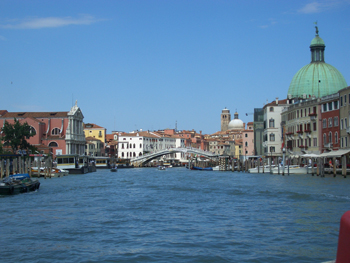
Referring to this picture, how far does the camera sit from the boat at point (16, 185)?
18.4m

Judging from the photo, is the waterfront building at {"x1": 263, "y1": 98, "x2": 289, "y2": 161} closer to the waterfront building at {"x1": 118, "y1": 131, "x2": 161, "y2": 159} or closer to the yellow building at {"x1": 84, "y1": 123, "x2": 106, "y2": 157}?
the waterfront building at {"x1": 118, "y1": 131, "x2": 161, "y2": 159}

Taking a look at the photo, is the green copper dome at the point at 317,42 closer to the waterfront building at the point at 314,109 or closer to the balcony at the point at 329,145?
the waterfront building at the point at 314,109

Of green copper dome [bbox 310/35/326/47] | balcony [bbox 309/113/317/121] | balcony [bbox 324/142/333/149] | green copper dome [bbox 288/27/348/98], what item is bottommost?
balcony [bbox 324/142/333/149]

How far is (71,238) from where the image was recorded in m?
9.58

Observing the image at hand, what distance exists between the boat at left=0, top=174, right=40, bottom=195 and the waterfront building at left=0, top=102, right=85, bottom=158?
32333mm

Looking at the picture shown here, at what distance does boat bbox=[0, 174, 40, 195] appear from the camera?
60.3ft

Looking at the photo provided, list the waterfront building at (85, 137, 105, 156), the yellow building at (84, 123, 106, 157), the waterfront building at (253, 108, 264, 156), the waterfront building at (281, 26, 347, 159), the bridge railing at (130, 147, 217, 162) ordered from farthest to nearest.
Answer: the yellow building at (84, 123, 106, 157) → the waterfront building at (85, 137, 105, 156) → the bridge railing at (130, 147, 217, 162) → the waterfront building at (253, 108, 264, 156) → the waterfront building at (281, 26, 347, 159)

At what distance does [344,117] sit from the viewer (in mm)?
31781

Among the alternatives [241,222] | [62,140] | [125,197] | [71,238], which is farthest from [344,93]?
[62,140]

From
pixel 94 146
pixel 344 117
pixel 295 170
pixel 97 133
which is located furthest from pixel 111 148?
pixel 344 117

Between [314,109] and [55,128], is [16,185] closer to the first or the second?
[314,109]

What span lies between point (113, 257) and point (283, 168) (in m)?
26.9

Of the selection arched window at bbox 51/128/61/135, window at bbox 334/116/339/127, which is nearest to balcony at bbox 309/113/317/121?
window at bbox 334/116/339/127

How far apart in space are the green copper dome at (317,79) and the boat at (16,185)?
102 feet
